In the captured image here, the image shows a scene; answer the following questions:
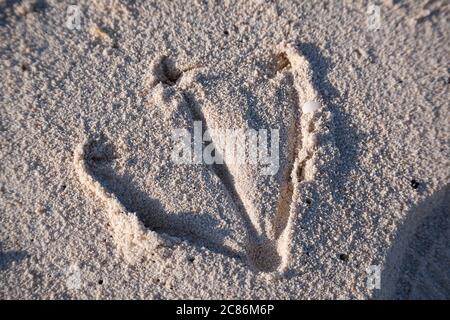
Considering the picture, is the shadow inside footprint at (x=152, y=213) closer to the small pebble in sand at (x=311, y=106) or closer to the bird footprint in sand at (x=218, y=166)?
the bird footprint in sand at (x=218, y=166)

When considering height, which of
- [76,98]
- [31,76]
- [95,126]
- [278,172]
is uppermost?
[31,76]

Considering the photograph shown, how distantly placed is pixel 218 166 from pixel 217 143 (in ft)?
0.26

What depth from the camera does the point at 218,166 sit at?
1.41m

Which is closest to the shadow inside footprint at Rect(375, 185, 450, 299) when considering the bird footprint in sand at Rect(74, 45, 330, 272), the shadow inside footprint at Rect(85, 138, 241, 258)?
the bird footprint in sand at Rect(74, 45, 330, 272)

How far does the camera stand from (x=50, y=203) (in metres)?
1.37

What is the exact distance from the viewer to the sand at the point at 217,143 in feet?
4.42

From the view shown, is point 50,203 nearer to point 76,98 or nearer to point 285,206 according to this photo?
point 76,98

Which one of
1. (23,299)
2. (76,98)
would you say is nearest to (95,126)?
(76,98)

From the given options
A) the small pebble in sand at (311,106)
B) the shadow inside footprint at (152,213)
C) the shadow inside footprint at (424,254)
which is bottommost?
the shadow inside footprint at (424,254)

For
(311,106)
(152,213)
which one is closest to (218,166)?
(152,213)

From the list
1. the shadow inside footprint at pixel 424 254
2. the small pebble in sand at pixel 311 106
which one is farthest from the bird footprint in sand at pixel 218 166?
the shadow inside footprint at pixel 424 254

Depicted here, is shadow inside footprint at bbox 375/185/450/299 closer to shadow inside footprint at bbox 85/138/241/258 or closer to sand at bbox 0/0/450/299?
sand at bbox 0/0/450/299

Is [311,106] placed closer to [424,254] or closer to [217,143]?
[217,143]
